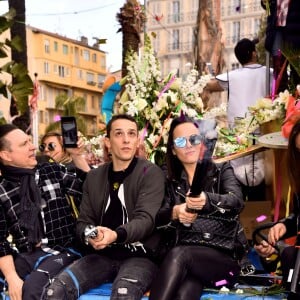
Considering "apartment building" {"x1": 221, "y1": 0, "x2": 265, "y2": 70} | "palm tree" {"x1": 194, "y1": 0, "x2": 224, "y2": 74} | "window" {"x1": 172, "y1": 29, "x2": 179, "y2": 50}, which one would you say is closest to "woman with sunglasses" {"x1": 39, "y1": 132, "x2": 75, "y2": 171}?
"palm tree" {"x1": 194, "y1": 0, "x2": 224, "y2": 74}

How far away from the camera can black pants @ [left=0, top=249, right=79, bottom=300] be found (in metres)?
3.52

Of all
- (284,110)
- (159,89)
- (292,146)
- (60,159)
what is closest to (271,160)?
(284,110)

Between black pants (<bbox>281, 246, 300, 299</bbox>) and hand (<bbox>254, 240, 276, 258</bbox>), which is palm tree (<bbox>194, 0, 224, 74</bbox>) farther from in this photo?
black pants (<bbox>281, 246, 300, 299</bbox>)

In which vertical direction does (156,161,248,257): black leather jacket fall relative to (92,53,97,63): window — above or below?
below

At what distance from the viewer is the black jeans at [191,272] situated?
3252 millimetres

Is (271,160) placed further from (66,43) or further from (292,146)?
(66,43)

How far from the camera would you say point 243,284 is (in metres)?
3.63

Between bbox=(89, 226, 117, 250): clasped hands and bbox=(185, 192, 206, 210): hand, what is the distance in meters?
0.50

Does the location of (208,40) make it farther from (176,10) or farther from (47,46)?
(176,10)

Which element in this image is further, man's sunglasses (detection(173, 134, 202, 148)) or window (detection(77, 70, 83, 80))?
window (detection(77, 70, 83, 80))

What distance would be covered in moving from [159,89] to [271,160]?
1.36 meters

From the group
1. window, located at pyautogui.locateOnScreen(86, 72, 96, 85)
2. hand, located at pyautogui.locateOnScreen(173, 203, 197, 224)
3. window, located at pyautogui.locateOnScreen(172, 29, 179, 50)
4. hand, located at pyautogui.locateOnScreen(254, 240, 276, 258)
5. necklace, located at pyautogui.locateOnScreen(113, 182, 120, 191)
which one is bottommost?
hand, located at pyautogui.locateOnScreen(254, 240, 276, 258)

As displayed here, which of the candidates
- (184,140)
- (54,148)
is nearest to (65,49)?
(54,148)

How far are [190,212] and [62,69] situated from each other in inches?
2228
